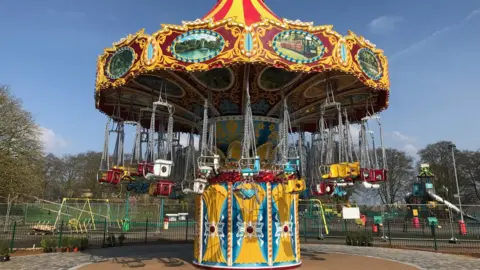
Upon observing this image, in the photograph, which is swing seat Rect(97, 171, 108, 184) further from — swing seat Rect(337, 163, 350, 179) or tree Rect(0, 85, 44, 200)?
tree Rect(0, 85, 44, 200)

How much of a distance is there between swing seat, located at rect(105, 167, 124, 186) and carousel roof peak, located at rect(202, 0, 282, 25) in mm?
5698

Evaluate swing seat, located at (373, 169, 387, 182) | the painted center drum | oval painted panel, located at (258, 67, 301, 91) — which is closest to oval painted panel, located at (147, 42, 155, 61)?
oval painted panel, located at (258, 67, 301, 91)

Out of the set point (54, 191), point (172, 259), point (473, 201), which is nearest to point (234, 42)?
point (172, 259)

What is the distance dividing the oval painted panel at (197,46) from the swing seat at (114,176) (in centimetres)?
411

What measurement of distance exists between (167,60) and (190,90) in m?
2.57

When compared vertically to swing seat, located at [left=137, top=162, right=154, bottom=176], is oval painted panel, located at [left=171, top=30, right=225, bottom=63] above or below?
above

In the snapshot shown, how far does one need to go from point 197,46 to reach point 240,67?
1669 mm

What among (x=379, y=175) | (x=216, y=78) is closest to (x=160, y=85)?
(x=216, y=78)

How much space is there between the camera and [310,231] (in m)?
27.3

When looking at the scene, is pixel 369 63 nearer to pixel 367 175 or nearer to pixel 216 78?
pixel 367 175

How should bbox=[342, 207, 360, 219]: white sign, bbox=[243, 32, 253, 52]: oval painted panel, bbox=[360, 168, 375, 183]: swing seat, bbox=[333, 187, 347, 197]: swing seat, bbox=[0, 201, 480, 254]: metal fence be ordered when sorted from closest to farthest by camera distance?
bbox=[243, 32, 253, 52]: oval painted panel → bbox=[360, 168, 375, 183]: swing seat → bbox=[333, 187, 347, 197]: swing seat → bbox=[342, 207, 360, 219]: white sign → bbox=[0, 201, 480, 254]: metal fence

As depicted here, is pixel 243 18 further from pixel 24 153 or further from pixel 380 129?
pixel 24 153

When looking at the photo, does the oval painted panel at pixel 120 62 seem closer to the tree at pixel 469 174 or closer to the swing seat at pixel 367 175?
the swing seat at pixel 367 175

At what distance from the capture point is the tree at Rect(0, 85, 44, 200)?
2794 cm
